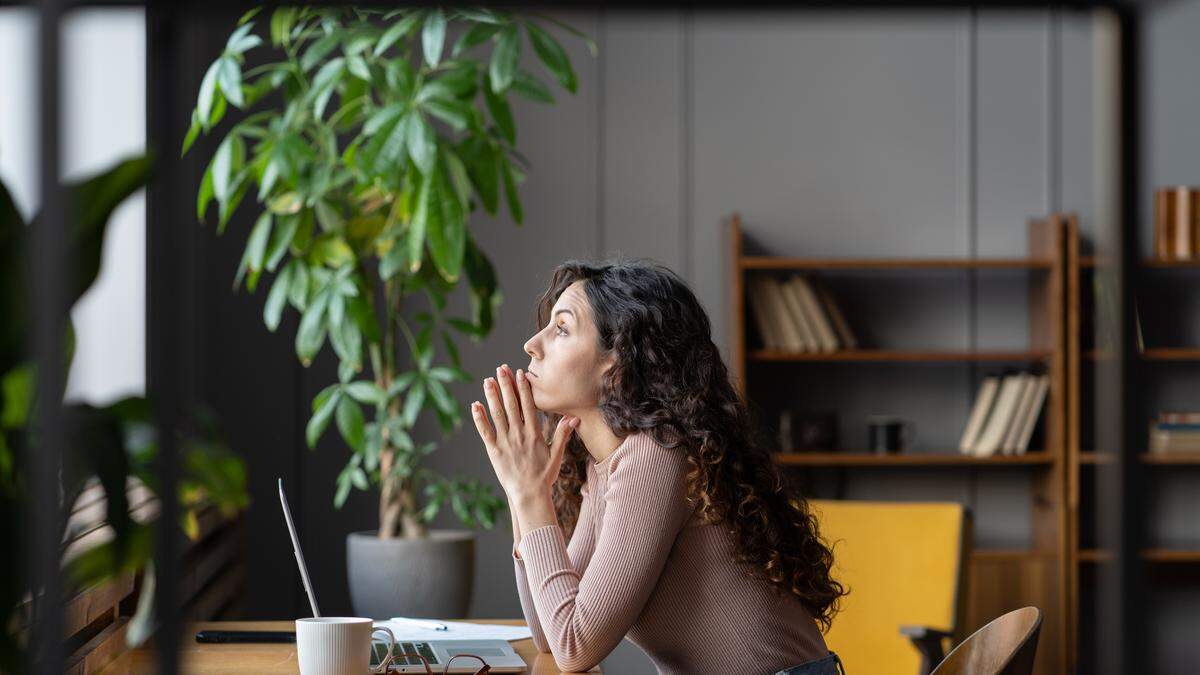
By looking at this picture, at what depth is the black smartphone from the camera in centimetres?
164

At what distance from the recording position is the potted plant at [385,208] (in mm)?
2543

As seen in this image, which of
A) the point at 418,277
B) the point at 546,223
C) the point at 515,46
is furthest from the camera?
the point at 546,223

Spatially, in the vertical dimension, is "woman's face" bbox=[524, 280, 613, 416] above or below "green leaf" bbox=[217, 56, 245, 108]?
below

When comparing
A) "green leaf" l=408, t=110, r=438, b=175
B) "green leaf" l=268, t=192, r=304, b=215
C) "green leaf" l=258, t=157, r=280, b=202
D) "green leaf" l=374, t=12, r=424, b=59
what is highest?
"green leaf" l=374, t=12, r=424, b=59

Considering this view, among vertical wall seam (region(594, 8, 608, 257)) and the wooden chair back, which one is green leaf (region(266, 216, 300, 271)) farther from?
the wooden chair back

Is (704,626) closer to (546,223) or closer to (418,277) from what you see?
(418,277)

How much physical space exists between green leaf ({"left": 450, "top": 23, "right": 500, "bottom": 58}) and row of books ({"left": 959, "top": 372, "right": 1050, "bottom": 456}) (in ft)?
6.01

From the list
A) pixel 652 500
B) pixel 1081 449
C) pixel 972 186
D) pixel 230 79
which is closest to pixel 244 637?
pixel 652 500

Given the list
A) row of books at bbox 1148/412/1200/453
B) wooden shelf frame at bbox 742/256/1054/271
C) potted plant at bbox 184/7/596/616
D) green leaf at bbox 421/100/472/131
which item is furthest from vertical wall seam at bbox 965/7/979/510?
green leaf at bbox 421/100/472/131

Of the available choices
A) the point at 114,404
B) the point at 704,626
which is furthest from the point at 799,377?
the point at 114,404

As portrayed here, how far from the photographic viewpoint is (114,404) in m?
0.71

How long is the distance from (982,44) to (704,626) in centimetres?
273

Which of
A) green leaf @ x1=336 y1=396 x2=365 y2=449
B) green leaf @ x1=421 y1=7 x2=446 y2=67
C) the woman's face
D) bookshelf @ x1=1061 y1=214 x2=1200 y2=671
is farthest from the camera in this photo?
bookshelf @ x1=1061 y1=214 x2=1200 y2=671

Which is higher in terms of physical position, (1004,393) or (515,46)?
(515,46)
